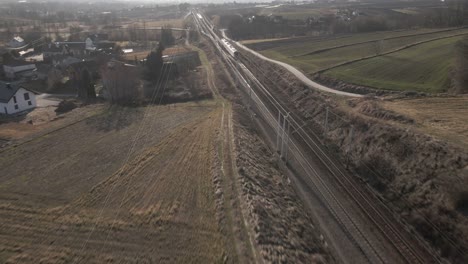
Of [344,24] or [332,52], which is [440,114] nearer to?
[332,52]

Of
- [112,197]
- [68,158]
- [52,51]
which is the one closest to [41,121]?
[68,158]

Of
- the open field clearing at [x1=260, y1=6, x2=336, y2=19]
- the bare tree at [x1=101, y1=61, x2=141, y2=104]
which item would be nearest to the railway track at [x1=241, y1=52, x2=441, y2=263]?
the bare tree at [x1=101, y1=61, x2=141, y2=104]

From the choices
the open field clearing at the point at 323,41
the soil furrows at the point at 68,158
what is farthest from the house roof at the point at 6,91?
the open field clearing at the point at 323,41

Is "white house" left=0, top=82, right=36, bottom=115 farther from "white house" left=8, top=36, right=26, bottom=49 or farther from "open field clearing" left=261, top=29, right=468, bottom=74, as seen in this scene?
"white house" left=8, top=36, right=26, bottom=49

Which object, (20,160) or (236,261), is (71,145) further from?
(236,261)

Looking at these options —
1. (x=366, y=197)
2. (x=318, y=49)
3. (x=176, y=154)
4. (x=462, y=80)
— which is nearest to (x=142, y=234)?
(x=176, y=154)

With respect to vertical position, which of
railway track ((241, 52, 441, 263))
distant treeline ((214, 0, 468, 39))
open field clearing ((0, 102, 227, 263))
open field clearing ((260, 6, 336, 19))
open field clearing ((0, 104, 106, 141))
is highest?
open field clearing ((260, 6, 336, 19))
